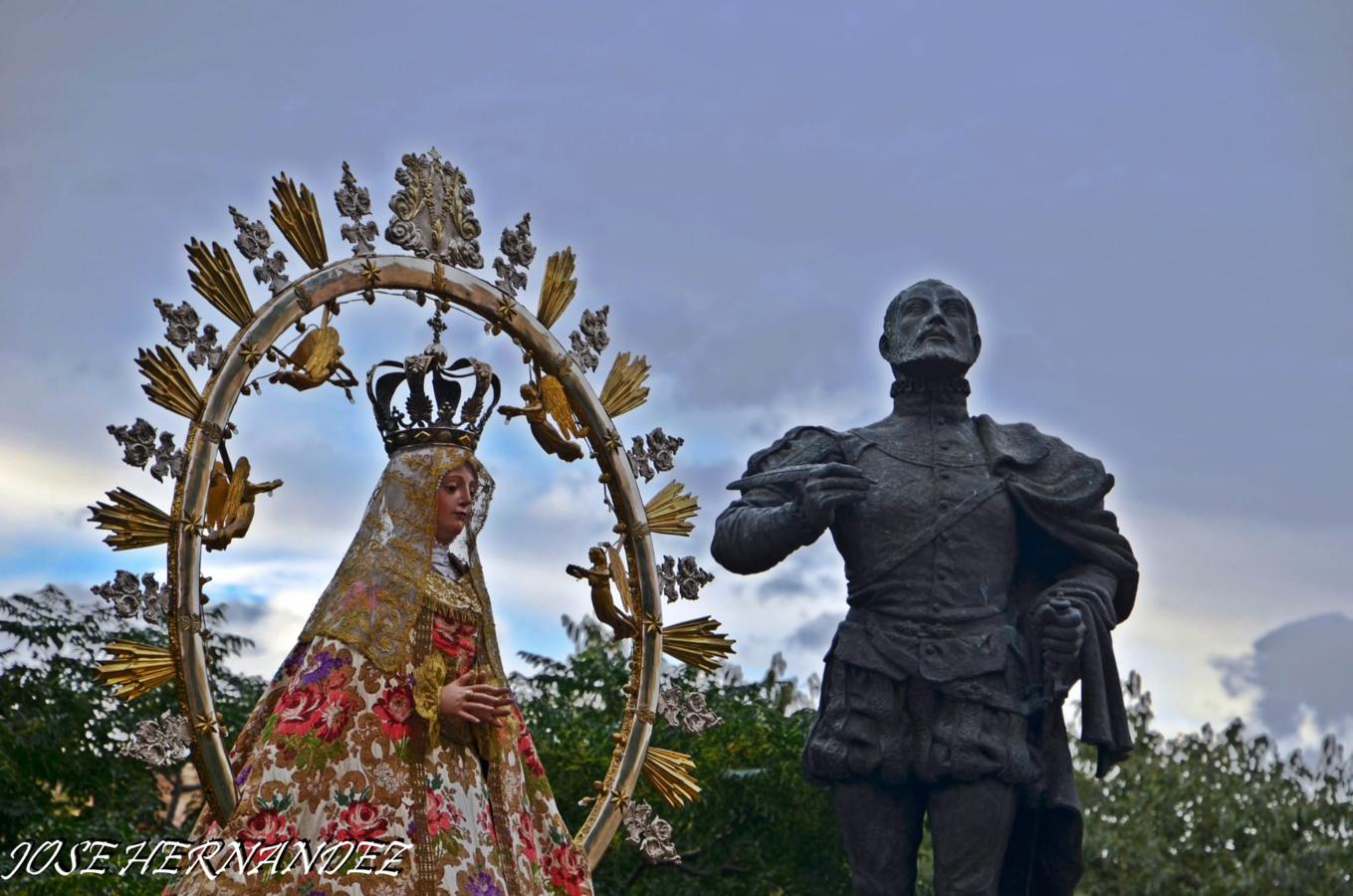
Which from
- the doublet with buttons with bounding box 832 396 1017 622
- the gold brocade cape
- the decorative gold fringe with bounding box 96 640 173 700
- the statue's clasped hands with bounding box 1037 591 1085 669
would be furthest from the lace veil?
the statue's clasped hands with bounding box 1037 591 1085 669

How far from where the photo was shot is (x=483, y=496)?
29.9ft

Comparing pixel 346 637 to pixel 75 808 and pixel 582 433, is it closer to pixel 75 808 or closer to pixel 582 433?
pixel 582 433

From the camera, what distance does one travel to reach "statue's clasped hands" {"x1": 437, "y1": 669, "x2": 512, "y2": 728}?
8.60 m

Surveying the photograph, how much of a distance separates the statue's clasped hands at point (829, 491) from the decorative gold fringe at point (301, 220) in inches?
81.6

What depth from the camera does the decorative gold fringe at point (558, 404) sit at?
9.59 m

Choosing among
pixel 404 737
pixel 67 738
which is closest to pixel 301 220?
pixel 404 737

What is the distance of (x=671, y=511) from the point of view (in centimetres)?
990

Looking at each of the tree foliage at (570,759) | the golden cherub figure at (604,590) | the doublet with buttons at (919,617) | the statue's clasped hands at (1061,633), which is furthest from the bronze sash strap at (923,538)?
the tree foliage at (570,759)

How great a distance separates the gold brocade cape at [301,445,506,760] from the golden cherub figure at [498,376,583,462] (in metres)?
0.51

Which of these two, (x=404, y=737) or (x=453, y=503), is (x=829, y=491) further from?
(x=404, y=737)

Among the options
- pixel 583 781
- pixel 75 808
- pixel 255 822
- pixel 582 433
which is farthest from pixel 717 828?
pixel 255 822

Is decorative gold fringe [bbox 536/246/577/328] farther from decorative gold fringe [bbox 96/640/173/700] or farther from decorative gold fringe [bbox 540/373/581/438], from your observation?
decorative gold fringe [bbox 96/640/173/700]

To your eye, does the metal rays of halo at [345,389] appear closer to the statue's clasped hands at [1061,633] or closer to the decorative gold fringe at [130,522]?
the decorative gold fringe at [130,522]

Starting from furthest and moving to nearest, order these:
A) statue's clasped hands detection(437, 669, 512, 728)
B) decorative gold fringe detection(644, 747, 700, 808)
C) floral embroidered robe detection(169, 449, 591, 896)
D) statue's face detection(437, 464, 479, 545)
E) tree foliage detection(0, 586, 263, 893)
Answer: tree foliage detection(0, 586, 263, 893), decorative gold fringe detection(644, 747, 700, 808), statue's face detection(437, 464, 479, 545), statue's clasped hands detection(437, 669, 512, 728), floral embroidered robe detection(169, 449, 591, 896)
